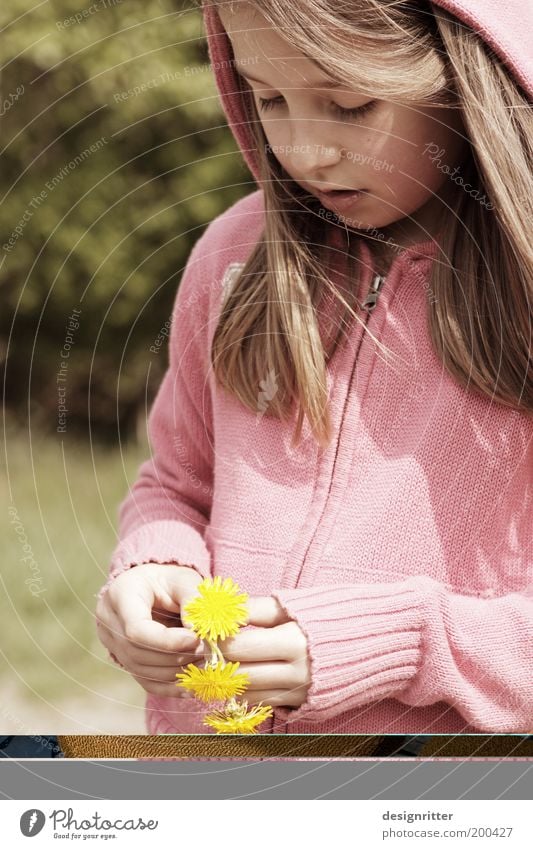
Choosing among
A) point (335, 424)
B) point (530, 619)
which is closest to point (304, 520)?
point (335, 424)

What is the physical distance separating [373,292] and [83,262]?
1.00 meters

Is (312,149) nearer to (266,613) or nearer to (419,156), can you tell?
(419,156)

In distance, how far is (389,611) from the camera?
687 mm

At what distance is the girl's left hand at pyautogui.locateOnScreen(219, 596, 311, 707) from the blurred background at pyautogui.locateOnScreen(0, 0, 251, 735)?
79 cm

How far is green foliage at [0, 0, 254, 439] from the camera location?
1564mm

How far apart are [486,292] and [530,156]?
104 mm

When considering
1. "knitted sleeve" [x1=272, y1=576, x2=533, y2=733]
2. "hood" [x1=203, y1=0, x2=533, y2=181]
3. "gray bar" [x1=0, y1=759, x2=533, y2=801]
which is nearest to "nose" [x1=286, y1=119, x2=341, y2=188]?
"hood" [x1=203, y1=0, x2=533, y2=181]

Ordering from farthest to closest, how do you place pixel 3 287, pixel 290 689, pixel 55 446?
1. pixel 3 287
2. pixel 55 446
3. pixel 290 689

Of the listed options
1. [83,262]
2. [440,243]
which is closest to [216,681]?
[440,243]

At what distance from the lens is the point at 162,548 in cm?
80

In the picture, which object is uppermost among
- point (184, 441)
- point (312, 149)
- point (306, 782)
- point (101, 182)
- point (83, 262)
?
point (101, 182)

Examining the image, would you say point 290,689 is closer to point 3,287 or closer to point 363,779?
point 363,779

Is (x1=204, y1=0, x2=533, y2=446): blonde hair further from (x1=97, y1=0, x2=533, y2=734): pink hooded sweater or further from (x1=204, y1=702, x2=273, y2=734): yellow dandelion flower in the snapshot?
(x1=204, y1=702, x2=273, y2=734): yellow dandelion flower

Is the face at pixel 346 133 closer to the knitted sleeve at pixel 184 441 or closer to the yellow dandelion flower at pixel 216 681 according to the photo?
the knitted sleeve at pixel 184 441
